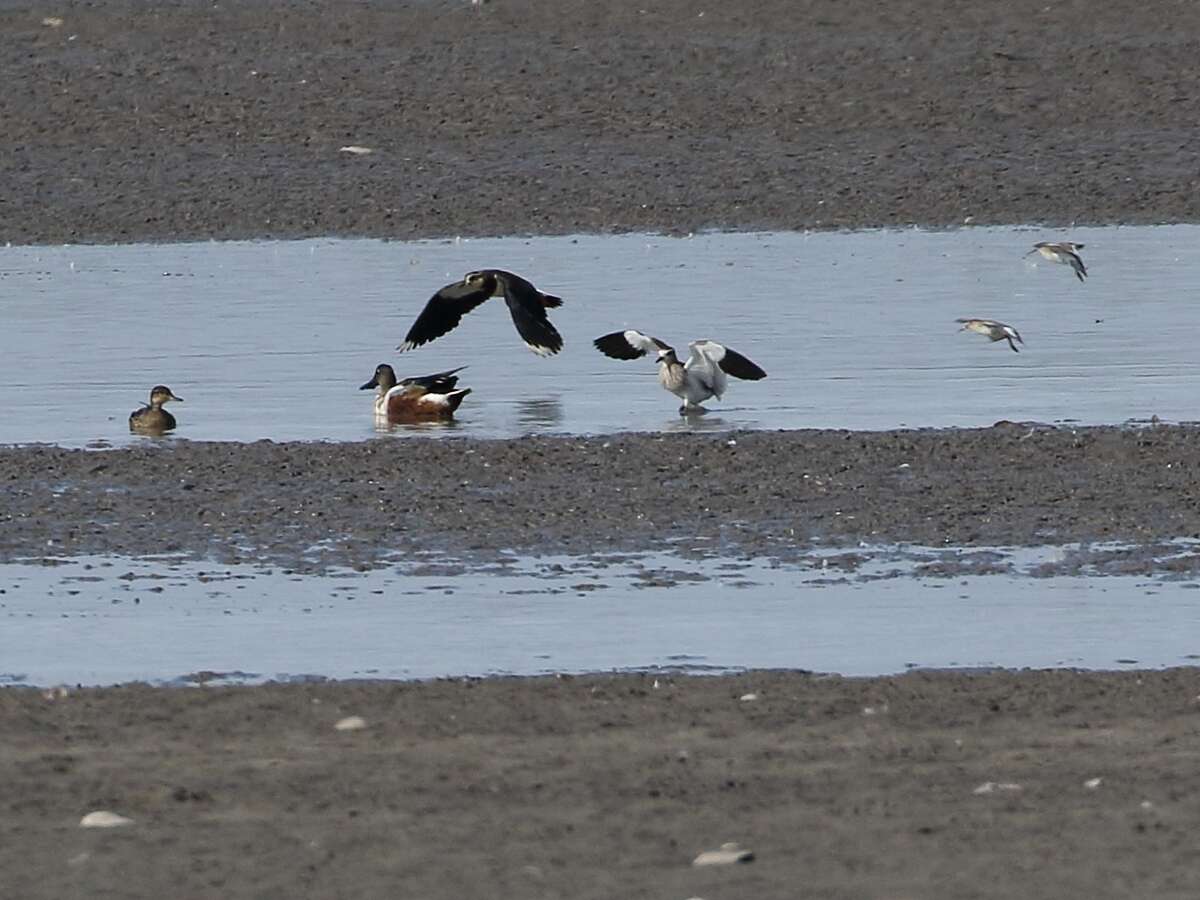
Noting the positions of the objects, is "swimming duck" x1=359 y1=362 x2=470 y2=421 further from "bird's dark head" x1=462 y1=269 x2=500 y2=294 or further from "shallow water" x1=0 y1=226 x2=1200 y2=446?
"bird's dark head" x1=462 y1=269 x2=500 y2=294

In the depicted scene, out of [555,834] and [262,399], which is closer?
[555,834]

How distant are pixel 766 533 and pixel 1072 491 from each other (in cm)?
119

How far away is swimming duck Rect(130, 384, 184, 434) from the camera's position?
448 inches

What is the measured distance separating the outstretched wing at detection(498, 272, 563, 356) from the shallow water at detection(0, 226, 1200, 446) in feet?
0.58

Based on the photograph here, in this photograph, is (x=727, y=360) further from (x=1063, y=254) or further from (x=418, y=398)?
(x=1063, y=254)

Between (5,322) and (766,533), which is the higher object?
(5,322)

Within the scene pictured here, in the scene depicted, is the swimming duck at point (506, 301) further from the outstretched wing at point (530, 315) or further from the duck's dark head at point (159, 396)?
Answer: the duck's dark head at point (159, 396)

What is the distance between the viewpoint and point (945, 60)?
21.7 meters

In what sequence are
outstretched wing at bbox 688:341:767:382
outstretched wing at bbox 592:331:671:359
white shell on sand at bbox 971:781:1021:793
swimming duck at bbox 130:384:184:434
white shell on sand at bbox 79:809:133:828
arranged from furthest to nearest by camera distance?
outstretched wing at bbox 592:331:671:359 → outstretched wing at bbox 688:341:767:382 → swimming duck at bbox 130:384:184:434 → white shell on sand at bbox 971:781:1021:793 → white shell on sand at bbox 79:809:133:828

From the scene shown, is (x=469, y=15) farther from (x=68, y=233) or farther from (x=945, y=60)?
(x=68, y=233)

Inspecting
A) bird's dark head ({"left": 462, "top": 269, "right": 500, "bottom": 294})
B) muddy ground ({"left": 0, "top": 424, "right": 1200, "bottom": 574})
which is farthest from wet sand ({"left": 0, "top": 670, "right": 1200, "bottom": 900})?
bird's dark head ({"left": 462, "top": 269, "right": 500, "bottom": 294})

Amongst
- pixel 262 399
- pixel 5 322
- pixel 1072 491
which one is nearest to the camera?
pixel 1072 491

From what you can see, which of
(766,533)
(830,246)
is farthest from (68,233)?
(766,533)

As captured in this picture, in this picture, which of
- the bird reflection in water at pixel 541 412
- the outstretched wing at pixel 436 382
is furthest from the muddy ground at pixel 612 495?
the outstretched wing at pixel 436 382
